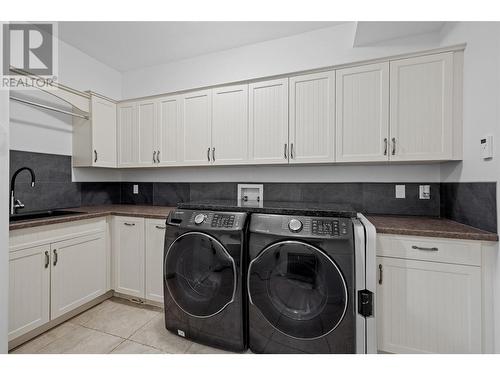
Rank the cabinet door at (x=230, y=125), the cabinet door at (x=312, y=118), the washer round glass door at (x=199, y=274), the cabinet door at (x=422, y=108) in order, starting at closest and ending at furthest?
the washer round glass door at (x=199, y=274)
the cabinet door at (x=422, y=108)
the cabinet door at (x=312, y=118)
the cabinet door at (x=230, y=125)

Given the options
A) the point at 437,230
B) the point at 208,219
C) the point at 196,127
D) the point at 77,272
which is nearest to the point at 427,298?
the point at 437,230

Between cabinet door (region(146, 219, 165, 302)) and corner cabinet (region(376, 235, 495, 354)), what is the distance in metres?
1.71

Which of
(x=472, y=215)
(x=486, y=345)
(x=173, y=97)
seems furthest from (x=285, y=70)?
(x=486, y=345)

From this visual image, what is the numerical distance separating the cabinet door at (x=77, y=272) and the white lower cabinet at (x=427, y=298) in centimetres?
230

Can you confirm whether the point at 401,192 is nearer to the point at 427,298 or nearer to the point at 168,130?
the point at 427,298

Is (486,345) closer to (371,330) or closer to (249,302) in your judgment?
(371,330)

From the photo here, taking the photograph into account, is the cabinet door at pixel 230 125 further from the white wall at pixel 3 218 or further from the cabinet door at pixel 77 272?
the white wall at pixel 3 218

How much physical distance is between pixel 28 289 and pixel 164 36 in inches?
94.5

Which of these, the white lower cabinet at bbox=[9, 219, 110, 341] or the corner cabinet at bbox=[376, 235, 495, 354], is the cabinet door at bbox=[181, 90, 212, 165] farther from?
the corner cabinet at bbox=[376, 235, 495, 354]

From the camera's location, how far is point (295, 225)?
4.93ft

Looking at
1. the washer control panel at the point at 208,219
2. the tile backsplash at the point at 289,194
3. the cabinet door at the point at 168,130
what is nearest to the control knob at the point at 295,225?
the washer control panel at the point at 208,219

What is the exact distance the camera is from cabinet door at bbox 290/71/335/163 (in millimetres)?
1997

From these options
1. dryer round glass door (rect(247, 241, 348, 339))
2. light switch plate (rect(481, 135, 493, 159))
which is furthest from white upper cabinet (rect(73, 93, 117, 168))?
light switch plate (rect(481, 135, 493, 159))

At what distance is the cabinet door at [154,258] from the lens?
2127 millimetres
